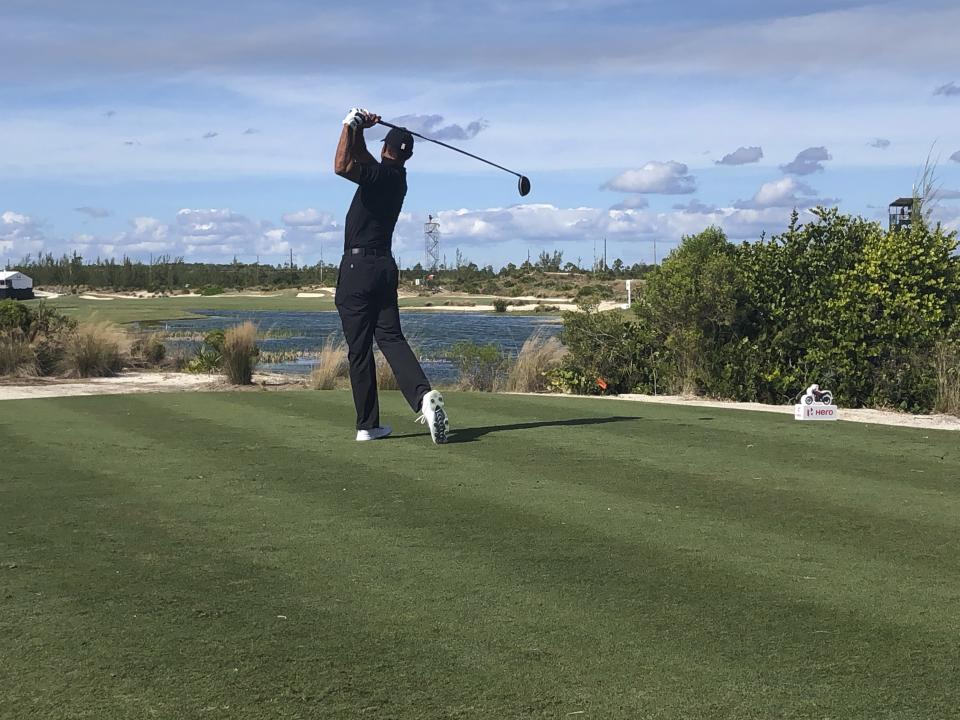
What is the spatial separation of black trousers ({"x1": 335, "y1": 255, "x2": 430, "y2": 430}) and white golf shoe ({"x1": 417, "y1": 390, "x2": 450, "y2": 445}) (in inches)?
9.4

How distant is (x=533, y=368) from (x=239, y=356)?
5.04 meters

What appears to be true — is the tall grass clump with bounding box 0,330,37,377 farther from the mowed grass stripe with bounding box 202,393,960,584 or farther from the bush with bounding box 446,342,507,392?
the mowed grass stripe with bounding box 202,393,960,584

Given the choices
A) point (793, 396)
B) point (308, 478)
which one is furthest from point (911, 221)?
point (308, 478)

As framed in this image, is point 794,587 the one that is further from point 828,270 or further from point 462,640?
point 828,270

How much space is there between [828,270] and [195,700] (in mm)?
12801

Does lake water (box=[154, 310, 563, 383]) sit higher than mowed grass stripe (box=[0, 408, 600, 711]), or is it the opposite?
mowed grass stripe (box=[0, 408, 600, 711])

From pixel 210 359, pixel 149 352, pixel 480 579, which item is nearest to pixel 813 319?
pixel 480 579

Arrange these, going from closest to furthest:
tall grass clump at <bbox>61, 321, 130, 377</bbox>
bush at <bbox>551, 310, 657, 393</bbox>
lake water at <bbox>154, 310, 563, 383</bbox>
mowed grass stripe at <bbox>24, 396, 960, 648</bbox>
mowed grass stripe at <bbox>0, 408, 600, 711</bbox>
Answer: mowed grass stripe at <bbox>0, 408, 600, 711</bbox> → mowed grass stripe at <bbox>24, 396, 960, 648</bbox> → bush at <bbox>551, 310, 657, 393</bbox> → tall grass clump at <bbox>61, 321, 130, 377</bbox> → lake water at <bbox>154, 310, 563, 383</bbox>

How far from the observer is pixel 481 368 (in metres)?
20.1

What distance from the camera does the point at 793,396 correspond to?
15469mm

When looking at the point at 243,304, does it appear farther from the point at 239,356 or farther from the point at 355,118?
the point at 355,118

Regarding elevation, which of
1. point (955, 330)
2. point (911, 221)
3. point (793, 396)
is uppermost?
point (911, 221)

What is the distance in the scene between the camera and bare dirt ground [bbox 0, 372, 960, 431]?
13188 mm

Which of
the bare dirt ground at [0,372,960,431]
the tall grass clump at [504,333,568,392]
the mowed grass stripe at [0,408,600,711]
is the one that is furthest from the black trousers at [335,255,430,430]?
the tall grass clump at [504,333,568,392]
